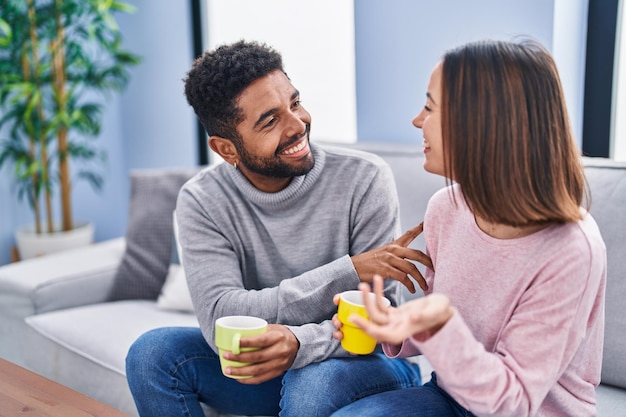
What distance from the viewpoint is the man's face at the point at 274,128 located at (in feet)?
4.71

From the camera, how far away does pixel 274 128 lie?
1446 millimetres

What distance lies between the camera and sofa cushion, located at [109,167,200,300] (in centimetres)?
214

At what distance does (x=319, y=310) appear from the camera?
1.37 metres

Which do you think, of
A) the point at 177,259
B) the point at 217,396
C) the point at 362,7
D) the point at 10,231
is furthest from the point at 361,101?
the point at 10,231

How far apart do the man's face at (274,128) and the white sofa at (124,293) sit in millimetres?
428

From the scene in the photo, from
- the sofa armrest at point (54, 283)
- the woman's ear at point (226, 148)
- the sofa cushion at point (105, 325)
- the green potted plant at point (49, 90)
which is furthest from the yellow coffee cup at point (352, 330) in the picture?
the green potted plant at point (49, 90)

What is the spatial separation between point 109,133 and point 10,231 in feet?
2.23

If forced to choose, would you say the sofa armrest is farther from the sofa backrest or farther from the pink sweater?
the sofa backrest

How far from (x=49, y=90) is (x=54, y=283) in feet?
4.98

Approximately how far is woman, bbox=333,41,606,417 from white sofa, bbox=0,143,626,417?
44 cm

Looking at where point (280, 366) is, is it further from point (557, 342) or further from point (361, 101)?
point (361, 101)

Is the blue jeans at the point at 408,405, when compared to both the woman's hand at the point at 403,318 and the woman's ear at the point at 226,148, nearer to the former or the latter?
the woman's hand at the point at 403,318

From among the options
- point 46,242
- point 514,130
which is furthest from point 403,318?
point 46,242

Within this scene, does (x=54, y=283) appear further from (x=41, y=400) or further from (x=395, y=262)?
(x=395, y=262)
